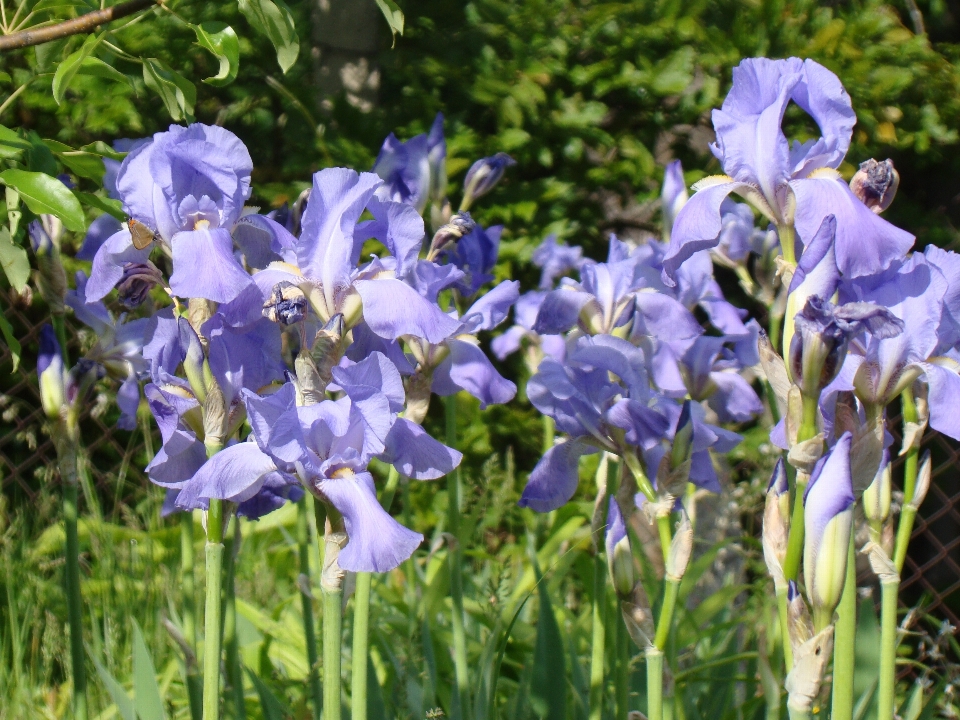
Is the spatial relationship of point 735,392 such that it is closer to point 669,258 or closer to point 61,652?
point 669,258

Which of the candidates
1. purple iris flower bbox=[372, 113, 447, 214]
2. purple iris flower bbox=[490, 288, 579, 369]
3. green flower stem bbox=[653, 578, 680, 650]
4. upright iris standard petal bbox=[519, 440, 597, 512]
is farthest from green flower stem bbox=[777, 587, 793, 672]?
purple iris flower bbox=[372, 113, 447, 214]

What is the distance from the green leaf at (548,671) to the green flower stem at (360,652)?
0.52m

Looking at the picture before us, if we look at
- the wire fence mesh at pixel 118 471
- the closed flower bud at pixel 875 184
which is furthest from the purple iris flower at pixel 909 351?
the wire fence mesh at pixel 118 471

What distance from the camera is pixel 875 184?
103cm

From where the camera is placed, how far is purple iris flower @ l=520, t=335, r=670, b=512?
115 centimetres

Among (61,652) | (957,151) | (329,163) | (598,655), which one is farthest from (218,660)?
(957,151)

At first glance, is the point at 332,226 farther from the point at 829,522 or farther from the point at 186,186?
the point at 829,522

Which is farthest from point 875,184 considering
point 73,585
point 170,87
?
point 73,585

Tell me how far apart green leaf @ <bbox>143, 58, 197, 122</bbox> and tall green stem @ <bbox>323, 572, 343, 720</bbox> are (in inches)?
27.9

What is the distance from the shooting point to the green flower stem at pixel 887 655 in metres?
1.22

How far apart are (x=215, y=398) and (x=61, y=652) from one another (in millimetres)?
1825

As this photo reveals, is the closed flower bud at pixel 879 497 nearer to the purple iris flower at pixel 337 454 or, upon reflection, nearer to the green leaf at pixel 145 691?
the purple iris flower at pixel 337 454

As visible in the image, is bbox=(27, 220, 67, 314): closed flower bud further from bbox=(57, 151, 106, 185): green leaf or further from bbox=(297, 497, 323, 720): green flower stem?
bbox=(297, 497, 323, 720): green flower stem

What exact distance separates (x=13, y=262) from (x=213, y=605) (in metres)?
0.53
